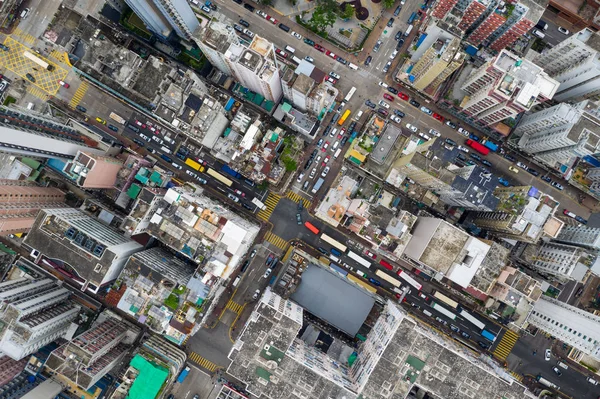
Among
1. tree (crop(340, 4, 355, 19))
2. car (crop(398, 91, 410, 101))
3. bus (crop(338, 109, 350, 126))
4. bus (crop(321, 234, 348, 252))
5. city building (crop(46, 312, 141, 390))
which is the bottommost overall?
city building (crop(46, 312, 141, 390))

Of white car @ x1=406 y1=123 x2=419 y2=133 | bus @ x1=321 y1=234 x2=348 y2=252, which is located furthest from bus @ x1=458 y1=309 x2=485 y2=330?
white car @ x1=406 y1=123 x2=419 y2=133

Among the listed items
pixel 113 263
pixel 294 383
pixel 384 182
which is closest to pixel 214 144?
pixel 113 263

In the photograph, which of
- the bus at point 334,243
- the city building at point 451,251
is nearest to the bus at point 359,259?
the bus at point 334,243

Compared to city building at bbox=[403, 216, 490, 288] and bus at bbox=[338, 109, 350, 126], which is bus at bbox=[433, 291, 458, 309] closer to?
city building at bbox=[403, 216, 490, 288]

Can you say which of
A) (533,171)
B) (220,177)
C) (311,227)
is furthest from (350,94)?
(533,171)

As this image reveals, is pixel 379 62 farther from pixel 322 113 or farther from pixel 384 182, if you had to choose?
pixel 384 182

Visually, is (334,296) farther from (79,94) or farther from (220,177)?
(79,94)

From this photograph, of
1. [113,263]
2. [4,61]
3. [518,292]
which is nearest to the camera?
[113,263]
